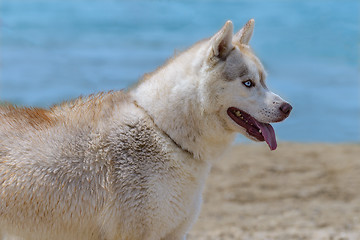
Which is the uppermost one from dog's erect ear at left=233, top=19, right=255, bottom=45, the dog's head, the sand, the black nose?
dog's erect ear at left=233, top=19, right=255, bottom=45

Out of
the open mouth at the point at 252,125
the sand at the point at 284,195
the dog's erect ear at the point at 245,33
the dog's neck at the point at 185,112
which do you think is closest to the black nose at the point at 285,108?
the open mouth at the point at 252,125


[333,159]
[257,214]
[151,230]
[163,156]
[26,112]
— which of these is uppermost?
[26,112]

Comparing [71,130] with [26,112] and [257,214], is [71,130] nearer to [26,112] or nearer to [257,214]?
[26,112]

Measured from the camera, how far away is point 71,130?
173 inches

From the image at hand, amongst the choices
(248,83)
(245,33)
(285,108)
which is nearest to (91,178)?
(248,83)

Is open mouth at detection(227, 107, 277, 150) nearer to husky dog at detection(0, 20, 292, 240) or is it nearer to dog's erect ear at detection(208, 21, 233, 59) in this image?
husky dog at detection(0, 20, 292, 240)

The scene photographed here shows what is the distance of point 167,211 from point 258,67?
3.94ft

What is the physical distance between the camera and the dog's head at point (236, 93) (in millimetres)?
4305

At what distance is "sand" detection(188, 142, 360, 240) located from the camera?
7359 mm

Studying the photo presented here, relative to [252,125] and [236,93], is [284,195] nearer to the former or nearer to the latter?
[252,125]

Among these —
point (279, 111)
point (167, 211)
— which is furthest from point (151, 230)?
point (279, 111)

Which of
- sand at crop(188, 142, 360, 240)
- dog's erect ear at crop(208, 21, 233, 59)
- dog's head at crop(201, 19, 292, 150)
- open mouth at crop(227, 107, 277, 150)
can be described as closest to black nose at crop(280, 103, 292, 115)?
dog's head at crop(201, 19, 292, 150)

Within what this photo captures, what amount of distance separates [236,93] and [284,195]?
205 inches

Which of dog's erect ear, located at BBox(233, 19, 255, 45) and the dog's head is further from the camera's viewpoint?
dog's erect ear, located at BBox(233, 19, 255, 45)
